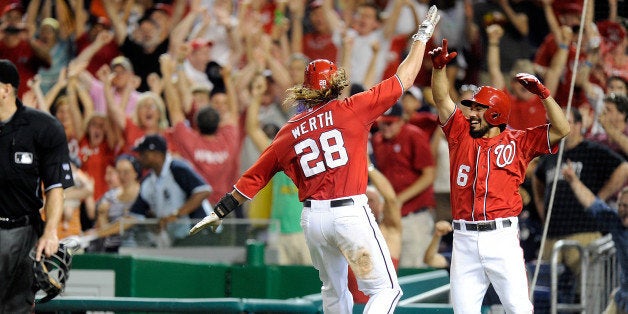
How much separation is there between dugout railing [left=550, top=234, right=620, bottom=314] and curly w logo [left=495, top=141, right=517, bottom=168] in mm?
2744

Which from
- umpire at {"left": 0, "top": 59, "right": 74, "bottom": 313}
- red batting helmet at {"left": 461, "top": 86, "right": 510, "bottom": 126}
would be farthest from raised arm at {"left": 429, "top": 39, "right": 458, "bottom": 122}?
umpire at {"left": 0, "top": 59, "right": 74, "bottom": 313}

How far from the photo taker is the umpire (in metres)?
7.68

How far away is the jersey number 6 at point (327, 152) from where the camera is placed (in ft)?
24.2

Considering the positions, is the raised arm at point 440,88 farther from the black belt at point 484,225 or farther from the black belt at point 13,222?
the black belt at point 13,222

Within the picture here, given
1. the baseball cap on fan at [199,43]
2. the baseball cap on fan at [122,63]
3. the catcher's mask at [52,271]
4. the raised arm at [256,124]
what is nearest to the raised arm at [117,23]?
the baseball cap on fan at [122,63]

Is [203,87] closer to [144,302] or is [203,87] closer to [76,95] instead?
[76,95]

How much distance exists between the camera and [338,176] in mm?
7375

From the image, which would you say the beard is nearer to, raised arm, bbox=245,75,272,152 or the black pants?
the black pants

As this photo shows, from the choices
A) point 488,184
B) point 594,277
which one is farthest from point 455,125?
point 594,277

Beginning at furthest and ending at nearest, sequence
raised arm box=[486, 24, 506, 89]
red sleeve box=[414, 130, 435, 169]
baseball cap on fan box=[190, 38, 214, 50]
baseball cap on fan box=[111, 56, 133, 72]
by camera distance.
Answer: baseball cap on fan box=[190, 38, 214, 50] → baseball cap on fan box=[111, 56, 133, 72] → raised arm box=[486, 24, 506, 89] → red sleeve box=[414, 130, 435, 169]

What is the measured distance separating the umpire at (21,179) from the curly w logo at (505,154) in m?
2.76

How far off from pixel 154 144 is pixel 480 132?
16.1ft

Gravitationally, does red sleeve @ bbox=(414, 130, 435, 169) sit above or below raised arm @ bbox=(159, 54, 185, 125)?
below

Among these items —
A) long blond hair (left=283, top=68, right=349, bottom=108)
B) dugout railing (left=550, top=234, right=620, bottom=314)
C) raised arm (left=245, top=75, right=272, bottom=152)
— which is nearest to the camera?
→ long blond hair (left=283, top=68, right=349, bottom=108)
